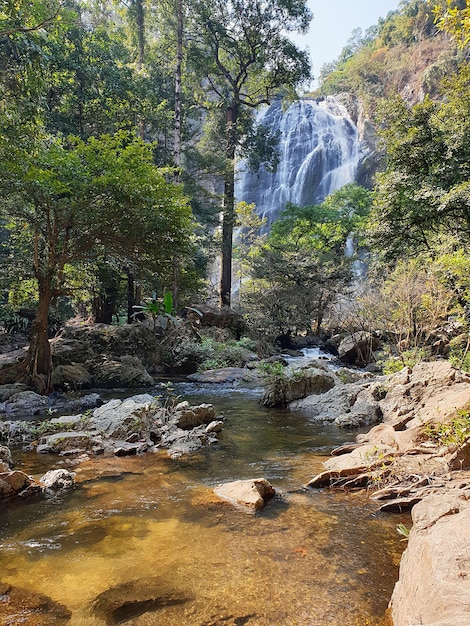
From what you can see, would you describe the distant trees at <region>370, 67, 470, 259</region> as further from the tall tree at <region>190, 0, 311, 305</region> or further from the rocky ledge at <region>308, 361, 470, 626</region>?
the tall tree at <region>190, 0, 311, 305</region>

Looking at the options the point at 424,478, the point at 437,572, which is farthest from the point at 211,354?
the point at 437,572

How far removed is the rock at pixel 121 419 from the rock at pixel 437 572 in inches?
180

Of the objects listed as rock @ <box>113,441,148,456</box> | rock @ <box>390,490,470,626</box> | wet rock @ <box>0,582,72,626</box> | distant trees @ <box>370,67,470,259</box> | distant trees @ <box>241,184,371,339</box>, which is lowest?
rock @ <box>113,441,148,456</box>

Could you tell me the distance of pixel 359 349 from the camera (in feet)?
49.8

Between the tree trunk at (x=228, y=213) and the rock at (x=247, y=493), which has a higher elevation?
the tree trunk at (x=228, y=213)

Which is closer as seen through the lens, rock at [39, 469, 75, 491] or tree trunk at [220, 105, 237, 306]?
rock at [39, 469, 75, 491]

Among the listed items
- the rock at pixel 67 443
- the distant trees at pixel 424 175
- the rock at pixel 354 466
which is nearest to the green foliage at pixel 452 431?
the rock at pixel 354 466

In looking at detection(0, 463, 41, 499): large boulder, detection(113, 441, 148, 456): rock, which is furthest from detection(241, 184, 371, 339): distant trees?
detection(0, 463, 41, 499): large boulder

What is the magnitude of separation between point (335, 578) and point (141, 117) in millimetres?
17666

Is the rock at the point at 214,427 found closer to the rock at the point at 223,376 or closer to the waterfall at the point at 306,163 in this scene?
the rock at the point at 223,376

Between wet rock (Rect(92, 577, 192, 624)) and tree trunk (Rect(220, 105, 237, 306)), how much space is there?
16.9 metres

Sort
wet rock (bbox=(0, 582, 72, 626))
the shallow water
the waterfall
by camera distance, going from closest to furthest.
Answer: wet rock (bbox=(0, 582, 72, 626))
the shallow water
the waterfall

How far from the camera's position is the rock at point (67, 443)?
573cm

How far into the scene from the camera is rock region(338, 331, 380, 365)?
15.2 metres
